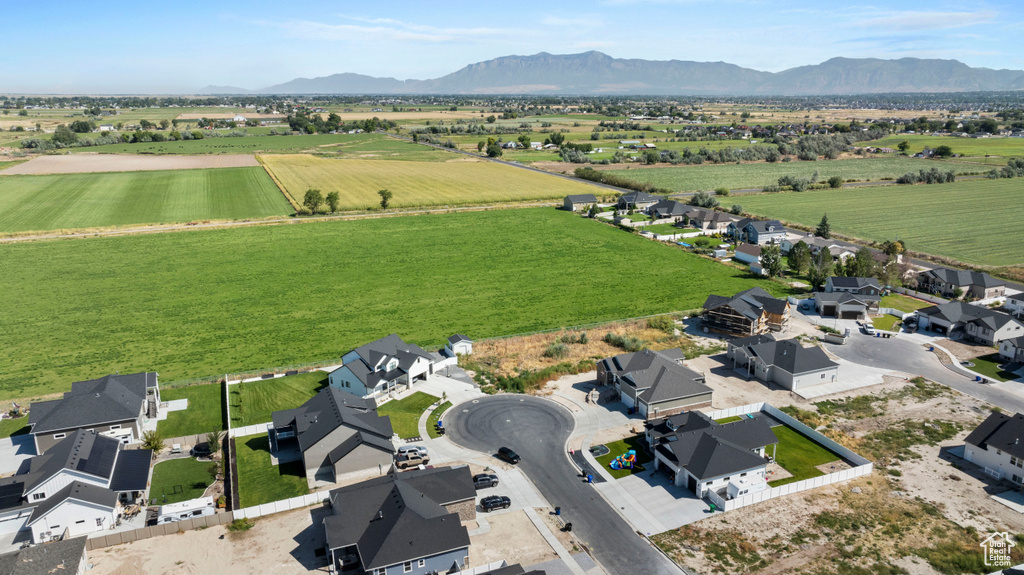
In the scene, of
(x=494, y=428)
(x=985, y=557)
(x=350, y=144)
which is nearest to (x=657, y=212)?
(x=494, y=428)

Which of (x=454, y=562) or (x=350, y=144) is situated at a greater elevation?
(x=350, y=144)

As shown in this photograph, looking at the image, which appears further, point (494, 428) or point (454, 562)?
point (494, 428)

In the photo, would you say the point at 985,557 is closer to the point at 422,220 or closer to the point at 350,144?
the point at 422,220

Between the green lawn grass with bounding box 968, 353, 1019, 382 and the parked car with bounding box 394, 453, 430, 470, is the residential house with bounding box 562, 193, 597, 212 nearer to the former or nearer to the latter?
the green lawn grass with bounding box 968, 353, 1019, 382

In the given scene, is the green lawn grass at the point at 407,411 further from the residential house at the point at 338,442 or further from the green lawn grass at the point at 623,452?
the green lawn grass at the point at 623,452
